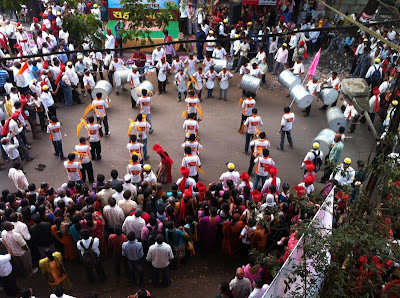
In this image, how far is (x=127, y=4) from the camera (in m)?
16.3

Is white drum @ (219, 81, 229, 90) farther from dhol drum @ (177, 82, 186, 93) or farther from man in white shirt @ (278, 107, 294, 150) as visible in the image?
man in white shirt @ (278, 107, 294, 150)


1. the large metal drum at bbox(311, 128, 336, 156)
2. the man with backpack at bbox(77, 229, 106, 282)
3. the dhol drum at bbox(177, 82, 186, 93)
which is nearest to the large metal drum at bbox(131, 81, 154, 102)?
the dhol drum at bbox(177, 82, 186, 93)

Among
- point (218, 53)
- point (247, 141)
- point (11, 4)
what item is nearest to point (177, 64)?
point (218, 53)

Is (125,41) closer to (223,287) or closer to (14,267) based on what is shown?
(14,267)

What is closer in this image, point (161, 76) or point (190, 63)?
point (161, 76)

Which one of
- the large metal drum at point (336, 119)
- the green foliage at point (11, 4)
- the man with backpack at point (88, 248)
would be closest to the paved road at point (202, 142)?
the large metal drum at point (336, 119)

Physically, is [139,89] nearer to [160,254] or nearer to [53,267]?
[160,254]

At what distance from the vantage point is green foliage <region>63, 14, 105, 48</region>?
51.4ft

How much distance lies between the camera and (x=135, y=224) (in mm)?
7242

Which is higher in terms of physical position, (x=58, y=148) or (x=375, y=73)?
(x=375, y=73)

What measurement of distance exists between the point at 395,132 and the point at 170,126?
8594mm

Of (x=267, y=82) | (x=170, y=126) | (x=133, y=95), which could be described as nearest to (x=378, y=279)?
(x=170, y=126)

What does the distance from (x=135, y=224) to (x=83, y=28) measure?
10.9 m

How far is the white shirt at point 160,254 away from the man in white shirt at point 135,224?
63 cm
